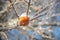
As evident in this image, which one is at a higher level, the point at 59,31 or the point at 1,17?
the point at 1,17

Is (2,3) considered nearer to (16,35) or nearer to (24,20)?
(16,35)

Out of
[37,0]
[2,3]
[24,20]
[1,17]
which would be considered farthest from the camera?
[2,3]

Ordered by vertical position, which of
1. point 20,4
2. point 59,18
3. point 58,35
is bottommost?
point 58,35

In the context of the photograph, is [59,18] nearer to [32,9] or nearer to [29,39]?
[32,9]

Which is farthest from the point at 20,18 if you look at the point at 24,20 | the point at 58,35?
the point at 58,35

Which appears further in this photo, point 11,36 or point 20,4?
point 11,36

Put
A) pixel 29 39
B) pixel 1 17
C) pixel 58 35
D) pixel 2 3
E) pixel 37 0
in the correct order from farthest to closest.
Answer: pixel 58 35 < pixel 2 3 < pixel 1 17 < pixel 37 0 < pixel 29 39

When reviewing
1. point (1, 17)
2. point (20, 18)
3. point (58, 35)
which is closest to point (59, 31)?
point (58, 35)

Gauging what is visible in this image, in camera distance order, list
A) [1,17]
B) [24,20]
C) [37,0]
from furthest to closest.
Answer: [1,17] < [37,0] < [24,20]

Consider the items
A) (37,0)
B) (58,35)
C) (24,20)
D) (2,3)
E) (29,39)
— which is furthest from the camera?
(58,35)

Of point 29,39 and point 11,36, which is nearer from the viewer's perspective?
point 29,39
